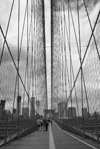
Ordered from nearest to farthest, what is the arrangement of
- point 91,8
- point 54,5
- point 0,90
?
1. point 0,90
2. point 91,8
3. point 54,5

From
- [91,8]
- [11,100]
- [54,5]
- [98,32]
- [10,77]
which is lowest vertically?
[11,100]

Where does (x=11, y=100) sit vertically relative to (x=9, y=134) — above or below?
above

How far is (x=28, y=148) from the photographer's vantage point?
14.4ft

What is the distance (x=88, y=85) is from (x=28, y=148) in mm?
3463

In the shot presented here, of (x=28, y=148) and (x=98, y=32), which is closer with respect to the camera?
(x=28, y=148)

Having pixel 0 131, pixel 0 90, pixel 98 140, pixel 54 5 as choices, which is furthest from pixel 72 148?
pixel 54 5

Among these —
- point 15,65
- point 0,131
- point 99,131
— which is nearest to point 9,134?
point 0,131

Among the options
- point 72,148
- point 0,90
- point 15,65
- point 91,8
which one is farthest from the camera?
point 15,65

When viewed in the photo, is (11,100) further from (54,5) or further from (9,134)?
(54,5)

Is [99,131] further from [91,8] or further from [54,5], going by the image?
[54,5]

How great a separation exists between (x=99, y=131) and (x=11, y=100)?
3013 mm

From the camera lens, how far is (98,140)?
15.3ft

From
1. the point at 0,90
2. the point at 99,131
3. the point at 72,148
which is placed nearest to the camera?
the point at 72,148

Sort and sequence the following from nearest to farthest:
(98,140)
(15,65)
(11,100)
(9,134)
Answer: (98,140)
(9,134)
(11,100)
(15,65)
